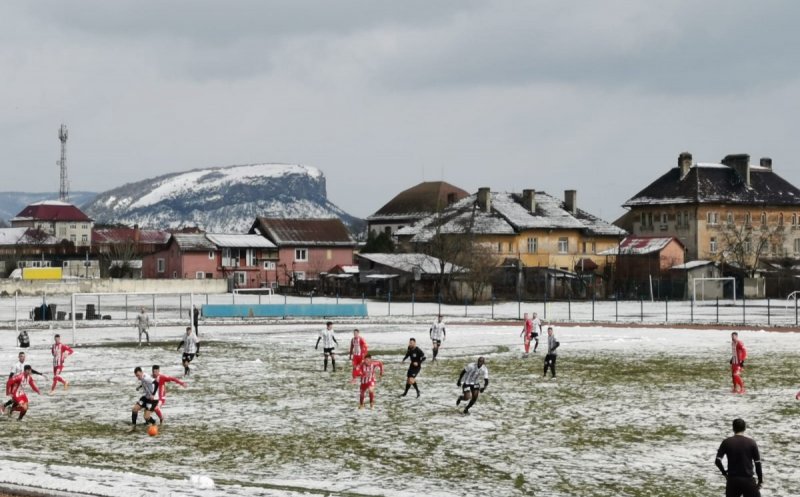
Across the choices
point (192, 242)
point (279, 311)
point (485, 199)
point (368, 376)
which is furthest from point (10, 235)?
point (368, 376)

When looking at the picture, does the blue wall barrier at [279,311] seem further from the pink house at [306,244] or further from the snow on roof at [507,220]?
the pink house at [306,244]

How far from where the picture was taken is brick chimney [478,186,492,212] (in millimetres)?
119750

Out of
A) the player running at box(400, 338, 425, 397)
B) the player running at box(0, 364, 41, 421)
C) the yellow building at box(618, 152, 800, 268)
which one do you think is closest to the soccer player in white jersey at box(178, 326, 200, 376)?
the player running at box(400, 338, 425, 397)

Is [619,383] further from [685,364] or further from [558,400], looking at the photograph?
[685,364]

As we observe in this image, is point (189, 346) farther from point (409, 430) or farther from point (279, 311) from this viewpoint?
point (279, 311)

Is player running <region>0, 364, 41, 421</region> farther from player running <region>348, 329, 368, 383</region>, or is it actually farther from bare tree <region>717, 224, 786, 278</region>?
bare tree <region>717, 224, 786, 278</region>

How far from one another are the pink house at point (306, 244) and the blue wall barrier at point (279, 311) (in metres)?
54.4

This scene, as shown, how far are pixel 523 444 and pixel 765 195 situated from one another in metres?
111

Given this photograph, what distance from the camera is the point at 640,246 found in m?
113

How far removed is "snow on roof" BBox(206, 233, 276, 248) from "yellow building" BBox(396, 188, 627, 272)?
17152mm

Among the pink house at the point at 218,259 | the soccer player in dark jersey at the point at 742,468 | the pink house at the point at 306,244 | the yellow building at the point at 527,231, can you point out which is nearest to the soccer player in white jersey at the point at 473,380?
the soccer player in dark jersey at the point at 742,468

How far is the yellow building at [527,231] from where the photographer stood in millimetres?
115438

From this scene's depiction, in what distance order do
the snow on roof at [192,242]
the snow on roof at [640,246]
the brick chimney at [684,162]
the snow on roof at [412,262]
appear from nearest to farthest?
the snow on roof at [412,262] → the snow on roof at [640,246] → the snow on roof at [192,242] → the brick chimney at [684,162]

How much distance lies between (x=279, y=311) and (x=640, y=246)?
183 ft
